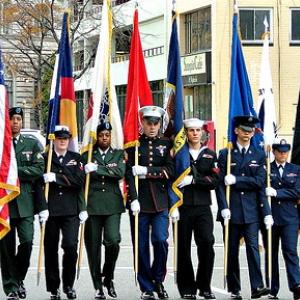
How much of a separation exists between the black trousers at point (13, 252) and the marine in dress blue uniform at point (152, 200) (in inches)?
49.7

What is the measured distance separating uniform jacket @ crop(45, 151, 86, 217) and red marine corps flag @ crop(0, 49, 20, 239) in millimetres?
540

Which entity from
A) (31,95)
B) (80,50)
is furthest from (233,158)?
(31,95)

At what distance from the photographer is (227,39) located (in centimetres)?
4131

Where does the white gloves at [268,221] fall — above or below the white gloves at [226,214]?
below

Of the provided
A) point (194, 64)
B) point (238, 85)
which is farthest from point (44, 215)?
point (194, 64)

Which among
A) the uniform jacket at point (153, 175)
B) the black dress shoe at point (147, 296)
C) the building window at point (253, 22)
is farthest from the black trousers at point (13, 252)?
the building window at point (253, 22)

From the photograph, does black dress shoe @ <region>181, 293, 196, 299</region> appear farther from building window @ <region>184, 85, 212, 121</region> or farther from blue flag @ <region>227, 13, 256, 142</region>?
building window @ <region>184, 85, 212, 121</region>

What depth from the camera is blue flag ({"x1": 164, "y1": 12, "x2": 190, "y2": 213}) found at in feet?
37.9

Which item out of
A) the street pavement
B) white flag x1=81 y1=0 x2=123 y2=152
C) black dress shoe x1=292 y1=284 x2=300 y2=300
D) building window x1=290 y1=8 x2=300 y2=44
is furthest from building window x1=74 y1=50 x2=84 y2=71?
black dress shoe x1=292 y1=284 x2=300 y2=300

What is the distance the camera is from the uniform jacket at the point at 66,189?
37.3ft

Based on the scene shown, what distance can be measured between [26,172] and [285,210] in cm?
309

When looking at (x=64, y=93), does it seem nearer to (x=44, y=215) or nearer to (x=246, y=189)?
(x=44, y=215)

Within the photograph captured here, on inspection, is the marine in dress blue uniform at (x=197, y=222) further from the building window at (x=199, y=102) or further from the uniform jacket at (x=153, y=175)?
the building window at (x=199, y=102)

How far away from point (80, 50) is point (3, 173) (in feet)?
136
